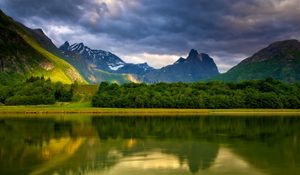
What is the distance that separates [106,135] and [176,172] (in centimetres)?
3571

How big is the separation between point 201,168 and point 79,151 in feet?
60.4

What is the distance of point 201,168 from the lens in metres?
38.3

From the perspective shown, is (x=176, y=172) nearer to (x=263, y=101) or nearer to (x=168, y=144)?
(x=168, y=144)

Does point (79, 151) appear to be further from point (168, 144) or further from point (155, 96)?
point (155, 96)

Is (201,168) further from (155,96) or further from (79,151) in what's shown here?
(155,96)

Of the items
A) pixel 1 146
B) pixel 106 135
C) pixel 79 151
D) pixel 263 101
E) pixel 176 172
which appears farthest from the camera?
pixel 263 101

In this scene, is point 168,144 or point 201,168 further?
point 168,144

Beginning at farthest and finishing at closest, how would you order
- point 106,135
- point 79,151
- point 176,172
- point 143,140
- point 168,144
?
point 106,135 → point 143,140 → point 168,144 → point 79,151 → point 176,172

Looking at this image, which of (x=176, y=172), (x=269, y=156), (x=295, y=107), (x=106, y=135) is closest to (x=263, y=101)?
(x=295, y=107)

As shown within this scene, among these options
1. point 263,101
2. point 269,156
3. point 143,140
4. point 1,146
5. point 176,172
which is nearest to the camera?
point 176,172

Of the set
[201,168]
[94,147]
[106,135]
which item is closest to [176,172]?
[201,168]

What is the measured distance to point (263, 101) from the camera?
192 metres

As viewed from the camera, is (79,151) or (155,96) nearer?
(79,151)

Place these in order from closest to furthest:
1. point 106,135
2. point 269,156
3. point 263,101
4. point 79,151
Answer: point 269,156
point 79,151
point 106,135
point 263,101
